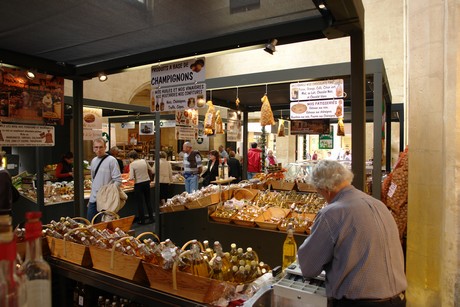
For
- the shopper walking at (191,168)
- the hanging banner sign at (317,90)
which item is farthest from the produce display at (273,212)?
the shopper walking at (191,168)

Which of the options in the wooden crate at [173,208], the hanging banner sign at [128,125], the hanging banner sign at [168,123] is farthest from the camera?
the hanging banner sign at [128,125]

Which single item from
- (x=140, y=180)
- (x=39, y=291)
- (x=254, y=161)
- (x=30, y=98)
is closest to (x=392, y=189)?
(x=39, y=291)

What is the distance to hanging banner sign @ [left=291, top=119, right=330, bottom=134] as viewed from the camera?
31.2 ft

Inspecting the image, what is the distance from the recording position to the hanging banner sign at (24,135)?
380 centimetres

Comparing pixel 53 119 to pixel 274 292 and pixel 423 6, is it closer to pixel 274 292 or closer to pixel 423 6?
pixel 274 292

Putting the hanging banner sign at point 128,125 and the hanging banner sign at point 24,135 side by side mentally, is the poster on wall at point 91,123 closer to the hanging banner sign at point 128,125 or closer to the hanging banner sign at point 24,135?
the hanging banner sign at point 24,135

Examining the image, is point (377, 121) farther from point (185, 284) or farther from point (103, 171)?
point (103, 171)

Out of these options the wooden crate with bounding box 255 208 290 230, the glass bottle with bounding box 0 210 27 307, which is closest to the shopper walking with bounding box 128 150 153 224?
the wooden crate with bounding box 255 208 290 230

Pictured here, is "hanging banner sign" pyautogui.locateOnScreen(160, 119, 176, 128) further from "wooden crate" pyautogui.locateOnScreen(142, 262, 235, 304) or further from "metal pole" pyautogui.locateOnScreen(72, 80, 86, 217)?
"wooden crate" pyautogui.locateOnScreen(142, 262, 235, 304)

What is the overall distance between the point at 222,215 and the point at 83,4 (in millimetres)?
3512

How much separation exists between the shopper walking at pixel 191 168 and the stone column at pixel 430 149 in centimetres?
679

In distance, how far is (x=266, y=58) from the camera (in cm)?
→ 1556

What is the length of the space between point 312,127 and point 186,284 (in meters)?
8.10

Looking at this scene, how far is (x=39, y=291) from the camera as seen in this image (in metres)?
1.05
